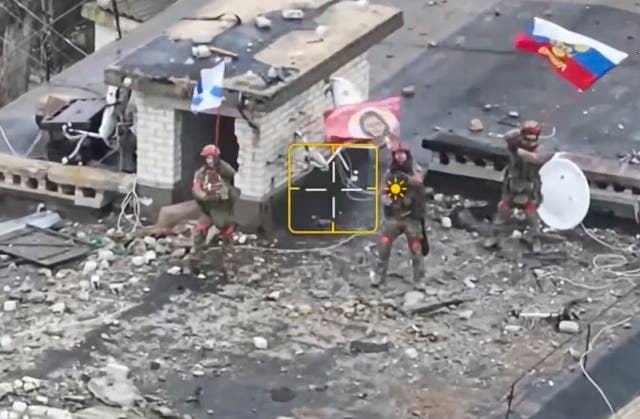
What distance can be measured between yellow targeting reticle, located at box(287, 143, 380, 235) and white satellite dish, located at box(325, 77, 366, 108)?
2.20 feet

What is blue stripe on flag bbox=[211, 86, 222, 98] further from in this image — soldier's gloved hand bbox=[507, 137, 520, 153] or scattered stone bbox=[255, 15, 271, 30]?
soldier's gloved hand bbox=[507, 137, 520, 153]

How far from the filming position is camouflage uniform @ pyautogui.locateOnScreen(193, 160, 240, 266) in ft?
93.4

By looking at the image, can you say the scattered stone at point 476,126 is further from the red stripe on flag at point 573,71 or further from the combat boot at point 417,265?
the combat boot at point 417,265

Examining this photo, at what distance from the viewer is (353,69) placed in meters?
32.3

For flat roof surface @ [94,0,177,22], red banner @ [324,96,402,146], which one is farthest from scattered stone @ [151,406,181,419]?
flat roof surface @ [94,0,177,22]

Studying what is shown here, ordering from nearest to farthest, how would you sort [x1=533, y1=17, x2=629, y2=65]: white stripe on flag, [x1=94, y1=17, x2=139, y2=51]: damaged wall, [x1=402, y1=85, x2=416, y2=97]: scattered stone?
[x1=533, y1=17, x2=629, y2=65]: white stripe on flag < [x1=402, y1=85, x2=416, y2=97]: scattered stone < [x1=94, y1=17, x2=139, y2=51]: damaged wall

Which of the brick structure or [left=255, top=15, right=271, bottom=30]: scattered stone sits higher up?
[left=255, top=15, right=271, bottom=30]: scattered stone

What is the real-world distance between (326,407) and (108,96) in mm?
8594

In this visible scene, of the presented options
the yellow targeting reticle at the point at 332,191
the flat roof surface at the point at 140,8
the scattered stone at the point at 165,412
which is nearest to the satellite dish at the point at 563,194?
the yellow targeting reticle at the point at 332,191

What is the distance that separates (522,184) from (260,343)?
188 inches

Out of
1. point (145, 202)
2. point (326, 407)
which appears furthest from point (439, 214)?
point (326, 407)

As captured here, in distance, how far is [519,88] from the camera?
3534 centimetres

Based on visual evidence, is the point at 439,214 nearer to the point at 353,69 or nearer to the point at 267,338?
the point at 353,69

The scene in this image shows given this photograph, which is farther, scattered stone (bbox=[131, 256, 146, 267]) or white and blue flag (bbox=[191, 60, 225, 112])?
scattered stone (bbox=[131, 256, 146, 267])
